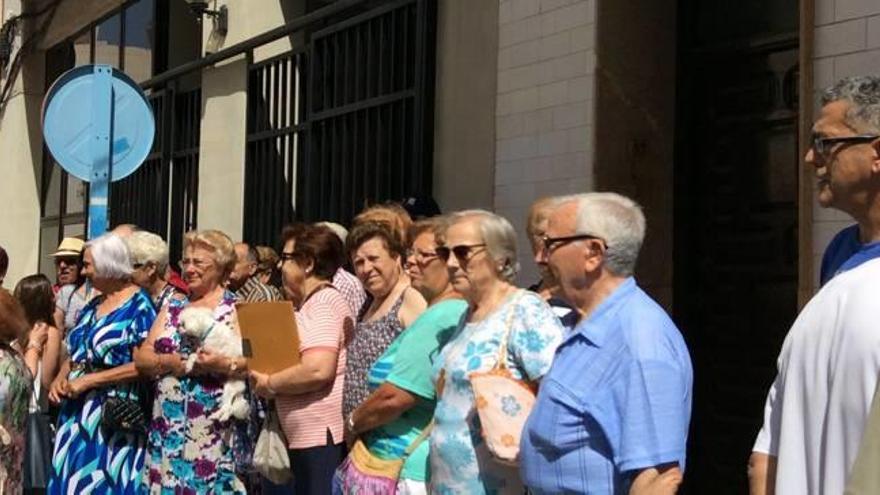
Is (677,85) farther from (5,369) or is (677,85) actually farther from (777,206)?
(5,369)

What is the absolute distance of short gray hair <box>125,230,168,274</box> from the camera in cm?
696

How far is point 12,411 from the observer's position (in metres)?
5.73

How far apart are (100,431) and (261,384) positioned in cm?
143

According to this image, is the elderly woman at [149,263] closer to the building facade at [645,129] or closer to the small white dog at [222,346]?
the small white dog at [222,346]

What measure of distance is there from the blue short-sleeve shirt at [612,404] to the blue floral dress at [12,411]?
2977 mm

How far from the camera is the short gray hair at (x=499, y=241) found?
440 centimetres

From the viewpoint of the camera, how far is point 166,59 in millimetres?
14867

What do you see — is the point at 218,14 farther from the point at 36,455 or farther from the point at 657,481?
the point at 657,481

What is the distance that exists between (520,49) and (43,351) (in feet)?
10.8

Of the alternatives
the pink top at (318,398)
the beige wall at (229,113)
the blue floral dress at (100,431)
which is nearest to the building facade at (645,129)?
the beige wall at (229,113)

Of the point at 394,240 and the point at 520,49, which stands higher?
the point at 520,49

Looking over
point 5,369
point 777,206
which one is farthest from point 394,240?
point 777,206

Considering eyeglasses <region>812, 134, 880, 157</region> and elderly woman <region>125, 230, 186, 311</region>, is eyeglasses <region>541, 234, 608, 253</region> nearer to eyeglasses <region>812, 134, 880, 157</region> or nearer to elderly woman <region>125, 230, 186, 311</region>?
eyeglasses <region>812, 134, 880, 157</region>

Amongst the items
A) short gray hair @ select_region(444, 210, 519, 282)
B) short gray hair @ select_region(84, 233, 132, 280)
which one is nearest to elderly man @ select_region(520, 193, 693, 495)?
short gray hair @ select_region(444, 210, 519, 282)
